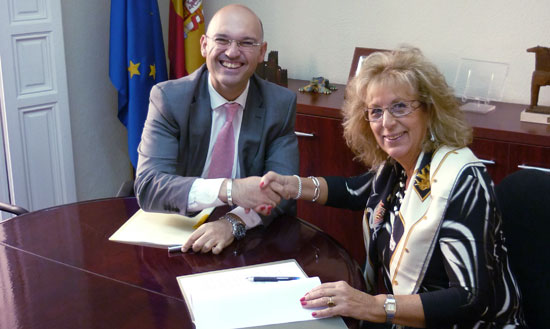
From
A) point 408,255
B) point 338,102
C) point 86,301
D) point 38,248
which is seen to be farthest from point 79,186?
point 408,255

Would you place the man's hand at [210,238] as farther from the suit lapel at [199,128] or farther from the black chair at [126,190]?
the black chair at [126,190]

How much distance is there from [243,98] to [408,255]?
91 cm

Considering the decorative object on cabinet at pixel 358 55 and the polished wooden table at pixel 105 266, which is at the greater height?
the decorative object on cabinet at pixel 358 55

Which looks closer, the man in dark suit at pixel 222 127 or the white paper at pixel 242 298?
the white paper at pixel 242 298

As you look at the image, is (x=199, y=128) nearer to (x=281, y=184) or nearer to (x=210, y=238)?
(x=281, y=184)

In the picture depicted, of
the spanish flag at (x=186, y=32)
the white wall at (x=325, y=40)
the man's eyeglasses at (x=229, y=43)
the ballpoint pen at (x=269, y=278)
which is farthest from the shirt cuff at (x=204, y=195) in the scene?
the spanish flag at (x=186, y=32)

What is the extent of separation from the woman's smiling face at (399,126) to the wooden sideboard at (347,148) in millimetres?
969

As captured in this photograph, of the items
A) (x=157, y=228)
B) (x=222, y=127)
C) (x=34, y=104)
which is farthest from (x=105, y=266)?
(x=34, y=104)

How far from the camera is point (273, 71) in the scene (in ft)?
11.0

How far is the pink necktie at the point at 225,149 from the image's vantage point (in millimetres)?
2260

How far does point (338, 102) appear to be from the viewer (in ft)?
10.2

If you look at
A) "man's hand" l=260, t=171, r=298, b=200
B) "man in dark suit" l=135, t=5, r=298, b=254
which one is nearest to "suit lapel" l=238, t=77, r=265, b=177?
"man in dark suit" l=135, t=5, r=298, b=254

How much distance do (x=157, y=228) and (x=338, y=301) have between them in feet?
2.34

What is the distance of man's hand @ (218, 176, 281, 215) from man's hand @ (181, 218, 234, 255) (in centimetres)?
11
